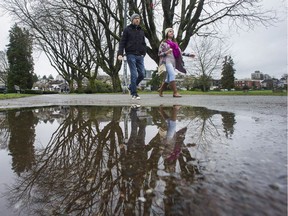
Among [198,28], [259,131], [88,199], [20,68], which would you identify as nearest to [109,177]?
[88,199]

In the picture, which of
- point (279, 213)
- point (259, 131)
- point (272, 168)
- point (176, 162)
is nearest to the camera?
point (279, 213)

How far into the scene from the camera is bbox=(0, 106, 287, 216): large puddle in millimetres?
1222

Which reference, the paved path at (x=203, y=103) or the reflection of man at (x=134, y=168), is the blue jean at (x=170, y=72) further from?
the reflection of man at (x=134, y=168)

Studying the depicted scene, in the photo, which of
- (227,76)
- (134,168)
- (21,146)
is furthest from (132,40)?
(227,76)

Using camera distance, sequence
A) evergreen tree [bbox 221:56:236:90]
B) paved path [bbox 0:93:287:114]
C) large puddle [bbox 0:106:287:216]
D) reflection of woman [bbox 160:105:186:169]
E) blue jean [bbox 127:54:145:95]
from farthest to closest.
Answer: evergreen tree [bbox 221:56:236:90] → blue jean [bbox 127:54:145:95] → paved path [bbox 0:93:287:114] → reflection of woman [bbox 160:105:186:169] → large puddle [bbox 0:106:287:216]

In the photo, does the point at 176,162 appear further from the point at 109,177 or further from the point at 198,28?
the point at 198,28

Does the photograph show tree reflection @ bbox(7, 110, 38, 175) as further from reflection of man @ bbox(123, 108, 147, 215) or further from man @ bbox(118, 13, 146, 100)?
man @ bbox(118, 13, 146, 100)

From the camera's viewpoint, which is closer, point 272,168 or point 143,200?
point 143,200

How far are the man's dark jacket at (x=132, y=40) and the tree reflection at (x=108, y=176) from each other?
500 cm

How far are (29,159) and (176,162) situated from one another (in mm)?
1188

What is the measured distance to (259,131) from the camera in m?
2.72

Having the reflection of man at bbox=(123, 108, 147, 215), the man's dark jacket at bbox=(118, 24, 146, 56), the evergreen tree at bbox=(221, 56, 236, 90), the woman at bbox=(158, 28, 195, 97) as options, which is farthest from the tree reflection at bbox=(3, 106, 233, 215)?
the evergreen tree at bbox=(221, 56, 236, 90)

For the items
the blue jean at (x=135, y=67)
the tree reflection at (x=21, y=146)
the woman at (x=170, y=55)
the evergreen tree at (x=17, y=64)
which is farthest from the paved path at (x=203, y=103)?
the evergreen tree at (x=17, y=64)

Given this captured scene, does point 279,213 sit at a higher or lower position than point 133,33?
lower
